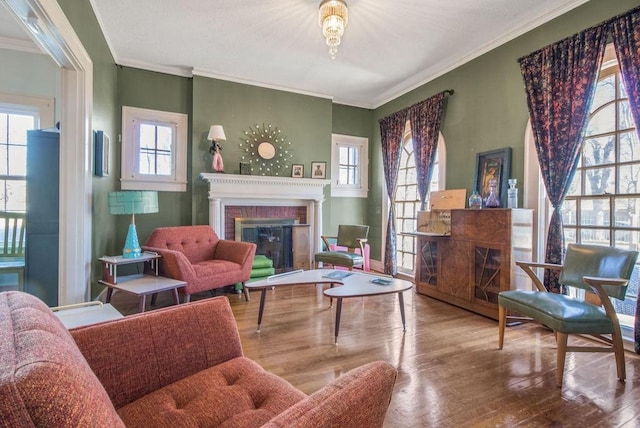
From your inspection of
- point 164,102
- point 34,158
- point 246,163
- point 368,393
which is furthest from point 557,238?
point 164,102

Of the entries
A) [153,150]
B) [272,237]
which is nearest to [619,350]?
[272,237]

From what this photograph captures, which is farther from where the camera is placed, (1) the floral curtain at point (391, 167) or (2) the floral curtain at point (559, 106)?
(1) the floral curtain at point (391, 167)

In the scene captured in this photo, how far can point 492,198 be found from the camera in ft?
10.9

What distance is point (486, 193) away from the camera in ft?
11.7

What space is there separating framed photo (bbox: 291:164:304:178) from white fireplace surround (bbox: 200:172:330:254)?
20cm

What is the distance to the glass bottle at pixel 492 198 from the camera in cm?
332

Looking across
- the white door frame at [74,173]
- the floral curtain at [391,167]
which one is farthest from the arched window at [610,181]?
the white door frame at [74,173]

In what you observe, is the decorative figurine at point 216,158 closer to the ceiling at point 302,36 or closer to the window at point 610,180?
the ceiling at point 302,36

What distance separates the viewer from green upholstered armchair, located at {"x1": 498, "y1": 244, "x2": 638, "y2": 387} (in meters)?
2.00

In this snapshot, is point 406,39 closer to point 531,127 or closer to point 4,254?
point 531,127

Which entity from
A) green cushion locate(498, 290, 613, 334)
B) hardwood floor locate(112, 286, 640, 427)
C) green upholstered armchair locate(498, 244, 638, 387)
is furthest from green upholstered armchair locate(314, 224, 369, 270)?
green cushion locate(498, 290, 613, 334)

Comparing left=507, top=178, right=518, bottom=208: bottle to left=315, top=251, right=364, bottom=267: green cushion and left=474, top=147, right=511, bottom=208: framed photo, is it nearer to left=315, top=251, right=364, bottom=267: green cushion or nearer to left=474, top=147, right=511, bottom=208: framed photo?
left=474, top=147, right=511, bottom=208: framed photo

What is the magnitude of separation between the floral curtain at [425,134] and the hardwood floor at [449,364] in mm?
1804

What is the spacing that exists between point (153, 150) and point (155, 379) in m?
3.96
